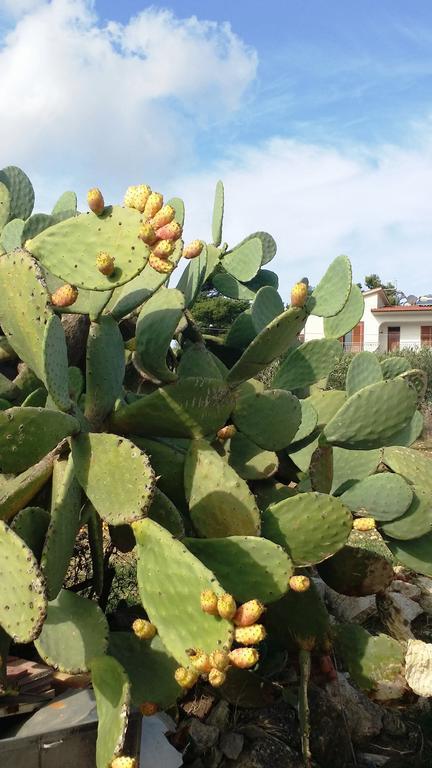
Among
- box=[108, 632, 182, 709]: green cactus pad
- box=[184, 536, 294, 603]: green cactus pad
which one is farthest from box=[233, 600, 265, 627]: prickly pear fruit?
box=[108, 632, 182, 709]: green cactus pad

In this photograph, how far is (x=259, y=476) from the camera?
2375mm

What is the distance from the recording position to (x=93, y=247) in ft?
5.64

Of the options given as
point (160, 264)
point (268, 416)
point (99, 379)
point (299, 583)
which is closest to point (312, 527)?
point (299, 583)

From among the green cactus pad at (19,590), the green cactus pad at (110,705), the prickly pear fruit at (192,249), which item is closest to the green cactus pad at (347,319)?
the prickly pear fruit at (192,249)

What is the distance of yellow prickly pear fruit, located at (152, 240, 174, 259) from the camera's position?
1563 millimetres

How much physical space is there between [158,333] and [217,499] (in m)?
0.54

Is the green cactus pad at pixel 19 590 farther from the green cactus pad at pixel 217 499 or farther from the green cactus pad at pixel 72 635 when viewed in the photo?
the green cactus pad at pixel 217 499

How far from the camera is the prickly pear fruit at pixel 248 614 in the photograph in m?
1.34

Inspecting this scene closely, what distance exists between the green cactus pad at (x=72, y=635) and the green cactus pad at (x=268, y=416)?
0.66 metres

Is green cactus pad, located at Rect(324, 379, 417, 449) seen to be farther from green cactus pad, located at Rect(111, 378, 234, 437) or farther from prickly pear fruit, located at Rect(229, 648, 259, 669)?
prickly pear fruit, located at Rect(229, 648, 259, 669)

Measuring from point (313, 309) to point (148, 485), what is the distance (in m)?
1.34

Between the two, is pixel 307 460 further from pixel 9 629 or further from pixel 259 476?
pixel 9 629

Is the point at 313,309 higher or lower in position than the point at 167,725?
higher

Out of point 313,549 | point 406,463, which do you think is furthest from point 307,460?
point 313,549
